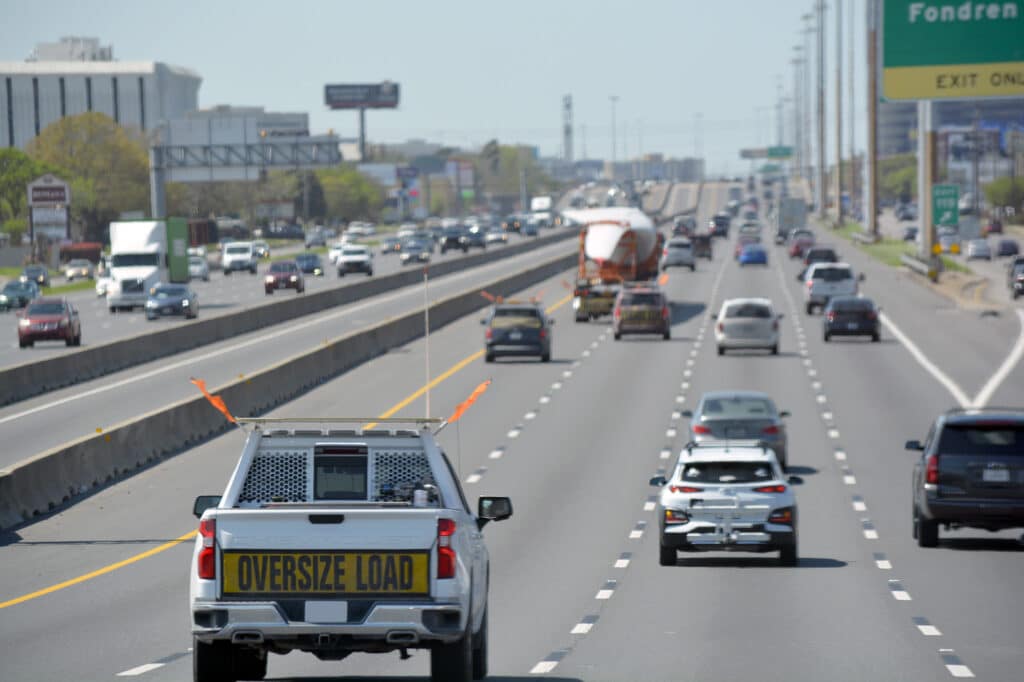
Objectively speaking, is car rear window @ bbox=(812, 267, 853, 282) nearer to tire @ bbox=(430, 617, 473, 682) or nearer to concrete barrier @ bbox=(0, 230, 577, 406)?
concrete barrier @ bbox=(0, 230, 577, 406)

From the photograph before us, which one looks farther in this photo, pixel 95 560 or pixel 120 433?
pixel 120 433

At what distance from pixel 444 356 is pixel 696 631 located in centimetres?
4076

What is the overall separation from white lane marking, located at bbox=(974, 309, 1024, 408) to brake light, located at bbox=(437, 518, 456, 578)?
110 feet

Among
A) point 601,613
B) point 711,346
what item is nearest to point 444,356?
point 711,346

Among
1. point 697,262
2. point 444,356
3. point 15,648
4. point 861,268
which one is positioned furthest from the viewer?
point 697,262

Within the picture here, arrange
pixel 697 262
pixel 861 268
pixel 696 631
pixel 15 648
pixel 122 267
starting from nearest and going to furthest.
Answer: pixel 15 648
pixel 696 631
pixel 122 267
pixel 861 268
pixel 697 262

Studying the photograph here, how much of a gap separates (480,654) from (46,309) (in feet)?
164

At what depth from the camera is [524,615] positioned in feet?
59.9

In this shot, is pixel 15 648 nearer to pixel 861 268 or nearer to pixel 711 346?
pixel 711 346

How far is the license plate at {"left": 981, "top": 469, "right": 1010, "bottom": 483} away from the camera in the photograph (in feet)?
74.5

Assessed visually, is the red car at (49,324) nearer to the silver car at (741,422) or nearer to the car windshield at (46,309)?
the car windshield at (46,309)

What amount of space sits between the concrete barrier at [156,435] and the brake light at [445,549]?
16104mm

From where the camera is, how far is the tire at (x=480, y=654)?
1224cm

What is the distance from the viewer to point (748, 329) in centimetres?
5631
